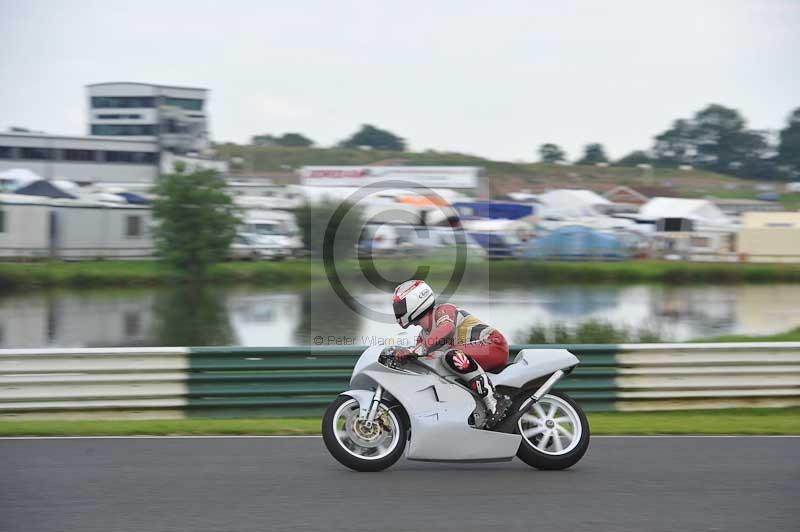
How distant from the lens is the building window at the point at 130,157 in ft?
235

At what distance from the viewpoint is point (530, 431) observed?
26.1 ft

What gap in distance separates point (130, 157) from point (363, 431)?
2707 inches

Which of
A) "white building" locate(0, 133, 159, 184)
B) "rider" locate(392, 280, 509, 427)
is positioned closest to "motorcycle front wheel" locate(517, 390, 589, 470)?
"rider" locate(392, 280, 509, 427)

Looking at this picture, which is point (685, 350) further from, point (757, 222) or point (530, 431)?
point (757, 222)

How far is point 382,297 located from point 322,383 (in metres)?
19.4

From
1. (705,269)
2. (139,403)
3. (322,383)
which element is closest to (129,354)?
(139,403)

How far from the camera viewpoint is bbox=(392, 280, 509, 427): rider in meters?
7.65

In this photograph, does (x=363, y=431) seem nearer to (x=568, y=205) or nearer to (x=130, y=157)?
(x=568, y=205)

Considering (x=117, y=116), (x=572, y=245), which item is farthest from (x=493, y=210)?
(x=117, y=116)

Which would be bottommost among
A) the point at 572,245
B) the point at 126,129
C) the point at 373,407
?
the point at 373,407

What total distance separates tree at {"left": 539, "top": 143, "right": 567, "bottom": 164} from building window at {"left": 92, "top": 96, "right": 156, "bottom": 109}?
129 feet

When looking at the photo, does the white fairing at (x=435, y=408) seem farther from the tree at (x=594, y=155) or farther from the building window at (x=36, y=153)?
the tree at (x=594, y=155)

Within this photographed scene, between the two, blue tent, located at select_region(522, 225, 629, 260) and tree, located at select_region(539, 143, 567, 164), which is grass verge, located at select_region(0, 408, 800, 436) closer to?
blue tent, located at select_region(522, 225, 629, 260)

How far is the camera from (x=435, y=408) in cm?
772
